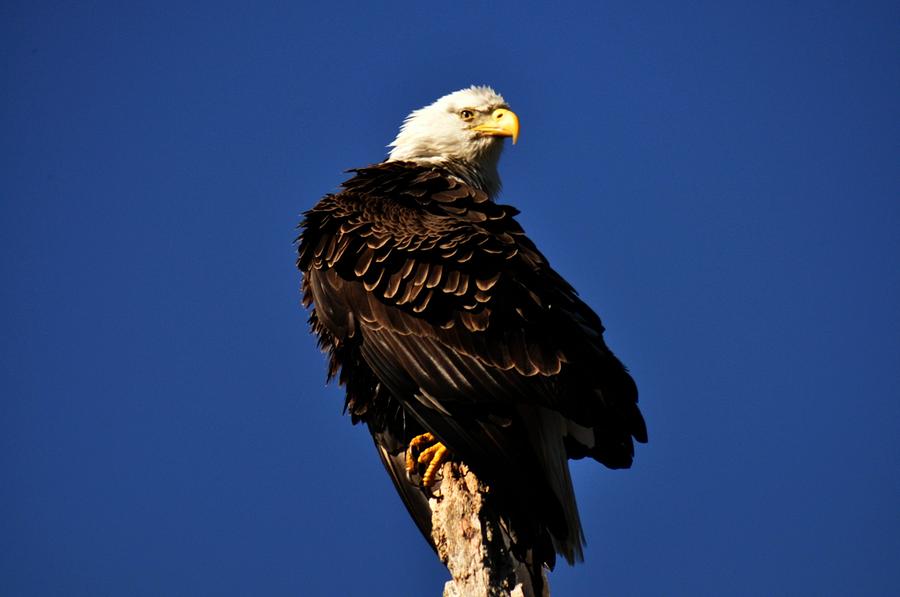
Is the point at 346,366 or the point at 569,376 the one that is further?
the point at 346,366

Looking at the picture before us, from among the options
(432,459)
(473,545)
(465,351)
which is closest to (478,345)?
(465,351)

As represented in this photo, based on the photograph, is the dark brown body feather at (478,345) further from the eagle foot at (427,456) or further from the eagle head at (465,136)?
the eagle head at (465,136)

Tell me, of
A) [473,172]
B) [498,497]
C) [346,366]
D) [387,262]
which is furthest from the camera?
[473,172]

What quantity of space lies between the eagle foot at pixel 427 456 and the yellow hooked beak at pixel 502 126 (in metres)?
2.18

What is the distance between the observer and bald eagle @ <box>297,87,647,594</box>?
5805 mm

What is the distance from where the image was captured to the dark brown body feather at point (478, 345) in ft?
19.0

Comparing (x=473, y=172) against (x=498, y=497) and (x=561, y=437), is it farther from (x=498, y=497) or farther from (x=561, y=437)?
(x=498, y=497)

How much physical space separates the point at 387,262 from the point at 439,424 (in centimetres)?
85

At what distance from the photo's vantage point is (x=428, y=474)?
6.34m

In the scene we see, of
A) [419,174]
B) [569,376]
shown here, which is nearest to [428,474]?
[569,376]

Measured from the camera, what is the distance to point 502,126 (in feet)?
25.5

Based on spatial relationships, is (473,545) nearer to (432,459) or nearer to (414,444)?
(432,459)

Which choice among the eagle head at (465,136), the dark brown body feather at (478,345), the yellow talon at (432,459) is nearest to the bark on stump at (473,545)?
the dark brown body feather at (478,345)

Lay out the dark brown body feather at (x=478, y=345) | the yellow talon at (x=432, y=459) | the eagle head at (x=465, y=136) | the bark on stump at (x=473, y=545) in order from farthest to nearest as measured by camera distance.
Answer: the eagle head at (x=465, y=136)
the yellow talon at (x=432, y=459)
the dark brown body feather at (x=478, y=345)
the bark on stump at (x=473, y=545)
